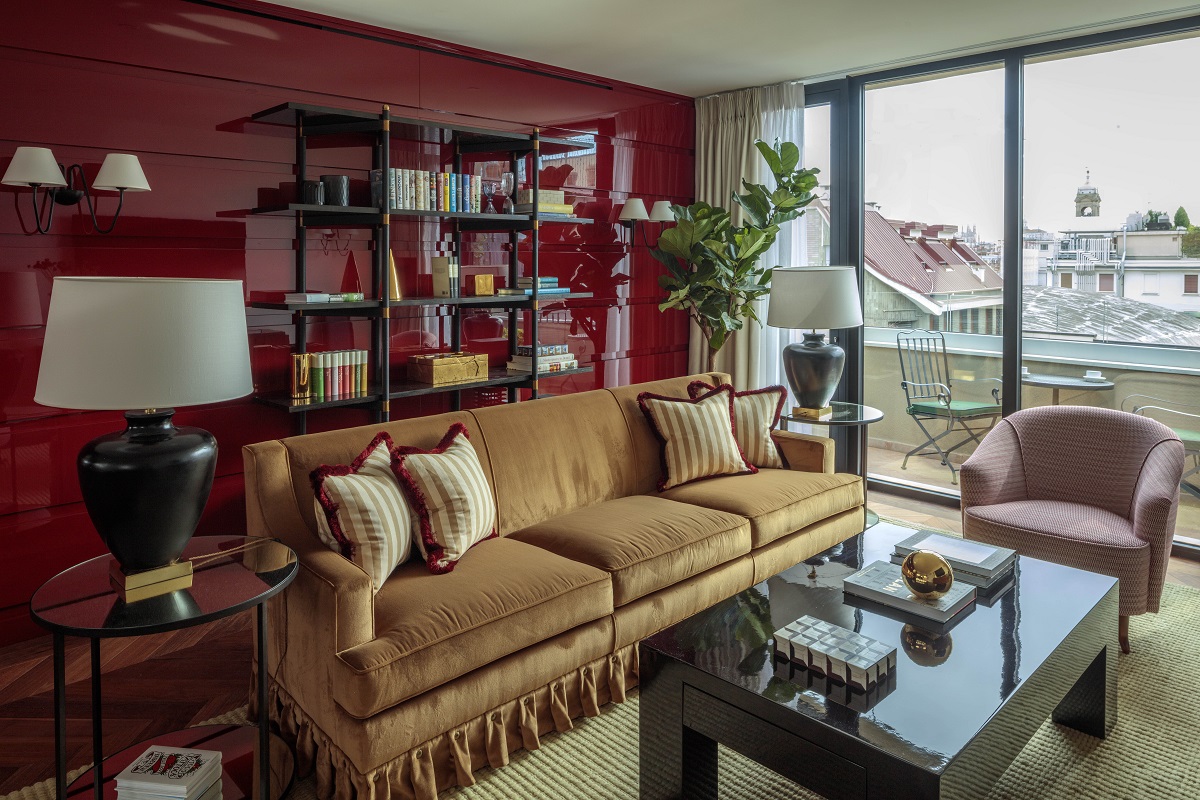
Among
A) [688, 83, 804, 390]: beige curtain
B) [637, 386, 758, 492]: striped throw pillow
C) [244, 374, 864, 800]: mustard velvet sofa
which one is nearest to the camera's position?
[244, 374, 864, 800]: mustard velvet sofa

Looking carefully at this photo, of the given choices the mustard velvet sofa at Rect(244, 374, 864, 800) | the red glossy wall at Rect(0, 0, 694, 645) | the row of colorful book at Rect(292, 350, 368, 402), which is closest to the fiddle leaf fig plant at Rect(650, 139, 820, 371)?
the red glossy wall at Rect(0, 0, 694, 645)

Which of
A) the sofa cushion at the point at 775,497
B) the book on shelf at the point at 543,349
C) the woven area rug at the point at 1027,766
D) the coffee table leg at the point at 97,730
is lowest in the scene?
the woven area rug at the point at 1027,766

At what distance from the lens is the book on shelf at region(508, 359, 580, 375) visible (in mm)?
4617

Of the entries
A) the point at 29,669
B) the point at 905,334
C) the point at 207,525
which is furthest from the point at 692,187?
the point at 29,669

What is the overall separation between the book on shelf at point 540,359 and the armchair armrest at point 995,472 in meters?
2.25

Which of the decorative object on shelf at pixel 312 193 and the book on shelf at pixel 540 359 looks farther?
the book on shelf at pixel 540 359

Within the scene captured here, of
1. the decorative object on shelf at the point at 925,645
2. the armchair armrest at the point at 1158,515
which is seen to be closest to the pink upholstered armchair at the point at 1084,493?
the armchair armrest at the point at 1158,515

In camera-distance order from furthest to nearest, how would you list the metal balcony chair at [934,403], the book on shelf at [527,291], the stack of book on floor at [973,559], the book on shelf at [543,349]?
the metal balcony chair at [934,403] < the book on shelf at [543,349] < the book on shelf at [527,291] < the stack of book on floor at [973,559]

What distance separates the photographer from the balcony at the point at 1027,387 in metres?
4.25

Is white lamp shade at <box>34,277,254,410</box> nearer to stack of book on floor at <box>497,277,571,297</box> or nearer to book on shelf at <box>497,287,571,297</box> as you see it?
book on shelf at <box>497,287,571,297</box>

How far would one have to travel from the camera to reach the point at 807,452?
387cm

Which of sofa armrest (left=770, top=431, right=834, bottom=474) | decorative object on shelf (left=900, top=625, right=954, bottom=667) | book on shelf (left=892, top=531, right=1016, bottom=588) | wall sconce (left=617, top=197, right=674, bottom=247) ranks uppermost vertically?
wall sconce (left=617, top=197, right=674, bottom=247)

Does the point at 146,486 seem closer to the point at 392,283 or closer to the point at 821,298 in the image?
the point at 392,283

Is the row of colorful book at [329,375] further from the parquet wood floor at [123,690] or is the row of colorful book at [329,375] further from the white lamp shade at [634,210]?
the white lamp shade at [634,210]
